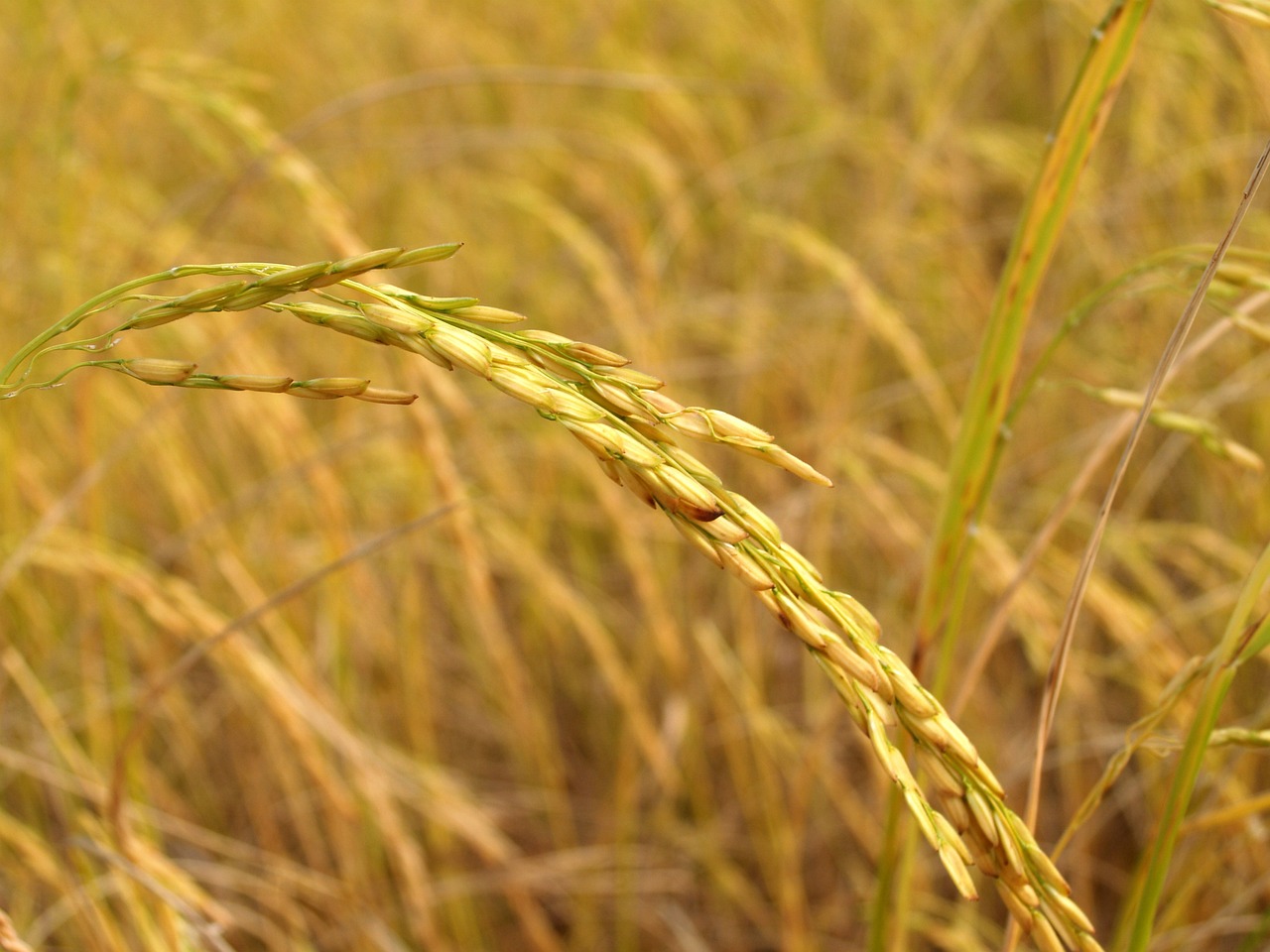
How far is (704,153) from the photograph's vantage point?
1768mm

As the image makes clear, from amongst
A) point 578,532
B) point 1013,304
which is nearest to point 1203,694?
point 1013,304

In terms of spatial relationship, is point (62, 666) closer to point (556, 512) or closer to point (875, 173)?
point (556, 512)

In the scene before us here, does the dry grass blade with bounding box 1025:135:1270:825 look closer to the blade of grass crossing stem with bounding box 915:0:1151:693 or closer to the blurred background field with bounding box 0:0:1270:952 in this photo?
the blade of grass crossing stem with bounding box 915:0:1151:693

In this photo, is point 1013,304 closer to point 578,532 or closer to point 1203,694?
point 1203,694

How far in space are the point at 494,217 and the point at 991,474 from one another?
1.72 meters

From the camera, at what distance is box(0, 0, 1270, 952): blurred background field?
96 centimetres

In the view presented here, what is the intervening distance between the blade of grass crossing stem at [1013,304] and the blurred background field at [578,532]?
0.24m

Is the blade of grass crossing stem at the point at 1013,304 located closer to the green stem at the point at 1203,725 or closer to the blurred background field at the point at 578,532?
the green stem at the point at 1203,725

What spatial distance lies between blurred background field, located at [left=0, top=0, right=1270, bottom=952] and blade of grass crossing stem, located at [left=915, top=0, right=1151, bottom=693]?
0.24 m

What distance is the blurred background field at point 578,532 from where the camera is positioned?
0.96 metres

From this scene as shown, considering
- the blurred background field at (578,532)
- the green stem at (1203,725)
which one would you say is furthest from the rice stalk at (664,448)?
the blurred background field at (578,532)

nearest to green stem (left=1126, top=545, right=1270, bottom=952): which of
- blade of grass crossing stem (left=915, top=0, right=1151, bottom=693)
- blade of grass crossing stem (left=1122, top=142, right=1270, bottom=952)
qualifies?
blade of grass crossing stem (left=1122, top=142, right=1270, bottom=952)

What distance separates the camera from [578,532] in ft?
5.32

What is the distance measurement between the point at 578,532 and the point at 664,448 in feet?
4.20
